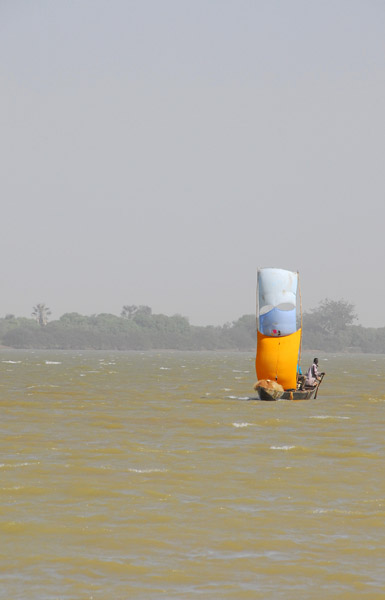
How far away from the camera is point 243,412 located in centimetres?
3556

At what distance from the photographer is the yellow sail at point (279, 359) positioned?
1735 inches

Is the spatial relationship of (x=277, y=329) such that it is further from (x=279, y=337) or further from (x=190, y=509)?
(x=190, y=509)

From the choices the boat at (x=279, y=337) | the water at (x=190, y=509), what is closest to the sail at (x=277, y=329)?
the boat at (x=279, y=337)

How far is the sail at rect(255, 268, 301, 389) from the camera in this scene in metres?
44.2

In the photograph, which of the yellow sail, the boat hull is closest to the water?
the boat hull

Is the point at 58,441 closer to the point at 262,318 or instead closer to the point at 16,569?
the point at 16,569

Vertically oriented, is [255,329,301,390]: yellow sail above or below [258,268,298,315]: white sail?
below

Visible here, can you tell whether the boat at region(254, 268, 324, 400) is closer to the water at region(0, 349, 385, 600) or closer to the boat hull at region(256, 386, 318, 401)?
the boat hull at region(256, 386, 318, 401)

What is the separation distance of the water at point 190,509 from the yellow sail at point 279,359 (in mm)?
12775

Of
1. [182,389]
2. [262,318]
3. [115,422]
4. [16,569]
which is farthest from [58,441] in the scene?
[182,389]

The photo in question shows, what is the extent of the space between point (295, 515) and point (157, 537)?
2.76m

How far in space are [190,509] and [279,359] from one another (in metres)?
28.9

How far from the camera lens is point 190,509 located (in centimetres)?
1573

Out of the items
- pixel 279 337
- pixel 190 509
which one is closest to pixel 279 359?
pixel 279 337
